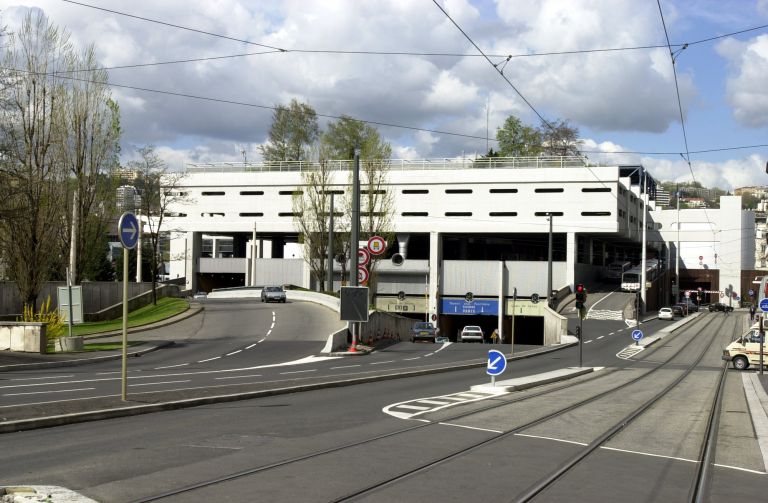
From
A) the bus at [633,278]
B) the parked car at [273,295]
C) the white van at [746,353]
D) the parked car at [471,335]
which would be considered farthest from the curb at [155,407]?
the bus at [633,278]

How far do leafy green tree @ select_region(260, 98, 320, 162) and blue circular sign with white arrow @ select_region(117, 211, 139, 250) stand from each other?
81.4m

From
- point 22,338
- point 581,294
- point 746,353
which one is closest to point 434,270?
point 746,353

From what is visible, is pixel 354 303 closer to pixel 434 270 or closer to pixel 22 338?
pixel 22 338


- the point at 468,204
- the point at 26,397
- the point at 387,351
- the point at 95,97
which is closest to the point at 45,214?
the point at 95,97

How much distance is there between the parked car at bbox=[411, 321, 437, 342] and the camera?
181ft

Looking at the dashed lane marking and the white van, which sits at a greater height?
the dashed lane marking

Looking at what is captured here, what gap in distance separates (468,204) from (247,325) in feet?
132

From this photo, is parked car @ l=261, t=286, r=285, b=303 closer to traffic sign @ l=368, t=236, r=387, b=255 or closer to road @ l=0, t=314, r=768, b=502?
traffic sign @ l=368, t=236, r=387, b=255

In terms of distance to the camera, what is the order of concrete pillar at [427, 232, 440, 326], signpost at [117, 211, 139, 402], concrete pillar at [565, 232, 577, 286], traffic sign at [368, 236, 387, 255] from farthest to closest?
concrete pillar at [427, 232, 440, 326] → concrete pillar at [565, 232, 577, 286] → traffic sign at [368, 236, 387, 255] → signpost at [117, 211, 139, 402]

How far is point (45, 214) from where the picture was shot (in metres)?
38.0

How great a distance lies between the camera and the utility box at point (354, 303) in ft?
108

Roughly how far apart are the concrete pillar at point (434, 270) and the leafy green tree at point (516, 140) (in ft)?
91.0

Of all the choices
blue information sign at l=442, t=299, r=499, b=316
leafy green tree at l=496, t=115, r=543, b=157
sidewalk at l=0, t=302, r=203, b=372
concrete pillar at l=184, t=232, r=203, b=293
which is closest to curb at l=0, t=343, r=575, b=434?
sidewalk at l=0, t=302, r=203, b=372

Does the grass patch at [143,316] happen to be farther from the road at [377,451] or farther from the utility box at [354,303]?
the road at [377,451]
